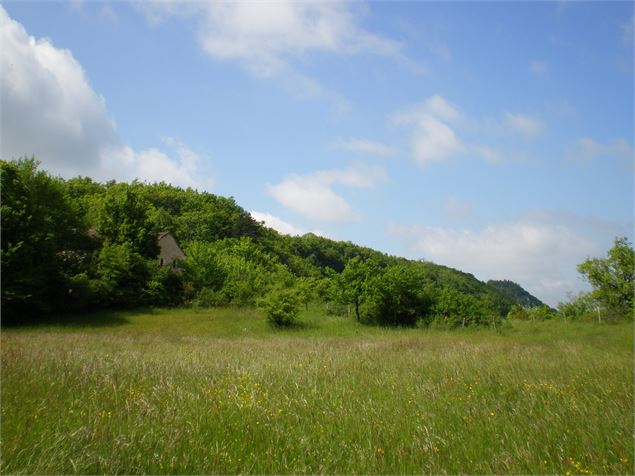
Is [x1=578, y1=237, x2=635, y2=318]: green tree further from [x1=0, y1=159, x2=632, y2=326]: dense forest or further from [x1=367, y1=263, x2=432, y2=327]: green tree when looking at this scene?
[x1=367, y1=263, x2=432, y2=327]: green tree

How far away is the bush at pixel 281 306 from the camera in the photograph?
3084 centimetres

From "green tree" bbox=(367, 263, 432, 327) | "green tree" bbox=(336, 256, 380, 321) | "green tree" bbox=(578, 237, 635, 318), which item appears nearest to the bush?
"green tree" bbox=(336, 256, 380, 321)

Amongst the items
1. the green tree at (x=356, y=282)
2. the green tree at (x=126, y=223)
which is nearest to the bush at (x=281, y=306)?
Result: the green tree at (x=356, y=282)

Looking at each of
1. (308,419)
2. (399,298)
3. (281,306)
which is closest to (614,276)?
(399,298)

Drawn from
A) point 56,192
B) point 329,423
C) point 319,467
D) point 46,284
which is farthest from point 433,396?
point 56,192

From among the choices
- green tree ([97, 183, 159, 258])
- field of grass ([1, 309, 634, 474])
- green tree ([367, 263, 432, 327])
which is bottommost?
field of grass ([1, 309, 634, 474])

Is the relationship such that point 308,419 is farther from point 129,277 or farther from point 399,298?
point 129,277

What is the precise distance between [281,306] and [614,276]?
133 ft

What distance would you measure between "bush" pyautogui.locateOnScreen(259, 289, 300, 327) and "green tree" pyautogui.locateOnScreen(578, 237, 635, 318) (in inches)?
1394

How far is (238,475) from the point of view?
3172 mm

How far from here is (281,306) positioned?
30.8 meters

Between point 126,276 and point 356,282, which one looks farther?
point 126,276

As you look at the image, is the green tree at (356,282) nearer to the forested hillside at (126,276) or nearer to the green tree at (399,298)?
the forested hillside at (126,276)

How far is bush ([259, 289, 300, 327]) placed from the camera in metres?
30.8
